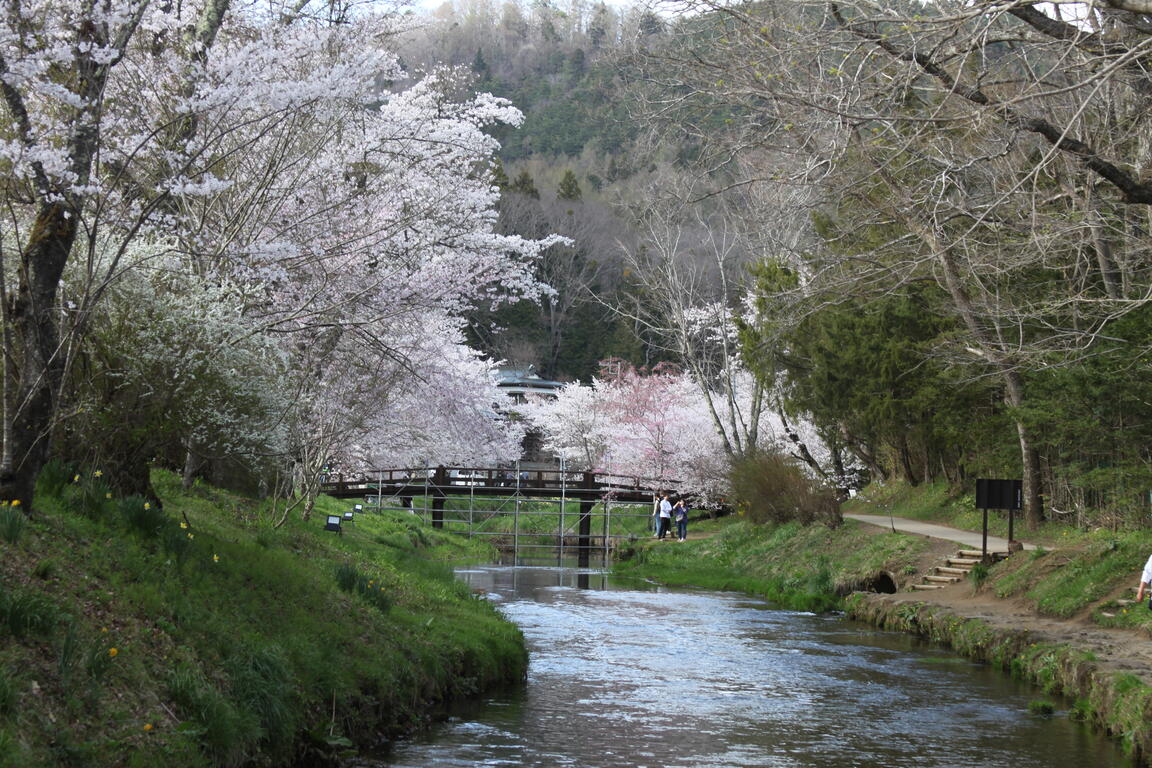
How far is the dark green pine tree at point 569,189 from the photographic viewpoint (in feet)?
226

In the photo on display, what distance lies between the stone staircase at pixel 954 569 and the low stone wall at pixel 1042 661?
0.82m

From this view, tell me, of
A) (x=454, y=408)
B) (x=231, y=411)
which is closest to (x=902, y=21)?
(x=231, y=411)

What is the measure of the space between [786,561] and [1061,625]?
1108 cm

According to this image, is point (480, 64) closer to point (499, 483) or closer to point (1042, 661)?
point (499, 483)

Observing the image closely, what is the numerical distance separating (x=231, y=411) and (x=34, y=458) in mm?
2730

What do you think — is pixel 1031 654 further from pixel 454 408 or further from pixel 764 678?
pixel 454 408

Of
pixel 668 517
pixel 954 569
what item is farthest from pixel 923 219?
pixel 668 517

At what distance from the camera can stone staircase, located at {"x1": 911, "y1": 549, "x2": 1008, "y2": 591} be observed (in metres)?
20.4

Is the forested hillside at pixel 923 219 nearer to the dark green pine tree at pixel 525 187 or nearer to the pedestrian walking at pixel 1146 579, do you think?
the pedestrian walking at pixel 1146 579

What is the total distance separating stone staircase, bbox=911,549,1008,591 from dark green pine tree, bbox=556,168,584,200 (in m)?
49.6

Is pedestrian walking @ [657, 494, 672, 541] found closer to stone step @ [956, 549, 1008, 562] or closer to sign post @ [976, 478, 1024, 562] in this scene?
stone step @ [956, 549, 1008, 562]

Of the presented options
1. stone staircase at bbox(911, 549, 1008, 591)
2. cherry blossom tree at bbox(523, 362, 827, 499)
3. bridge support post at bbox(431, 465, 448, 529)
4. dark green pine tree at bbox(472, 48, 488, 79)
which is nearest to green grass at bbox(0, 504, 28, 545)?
stone staircase at bbox(911, 549, 1008, 591)

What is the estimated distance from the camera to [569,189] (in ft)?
227

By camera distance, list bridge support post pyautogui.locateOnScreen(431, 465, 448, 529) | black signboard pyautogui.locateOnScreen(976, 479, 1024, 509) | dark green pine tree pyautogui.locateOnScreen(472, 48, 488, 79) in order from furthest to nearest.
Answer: dark green pine tree pyautogui.locateOnScreen(472, 48, 488, 79)
bridge support post pyautogui.locateOnScreen(431, 465, 448, 529)
black signboard pyautogui.locateOnScreen(976, 479, 1024, 509)
